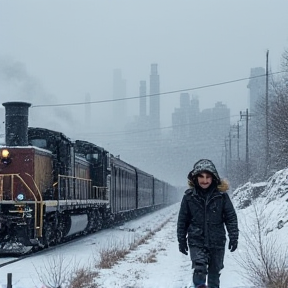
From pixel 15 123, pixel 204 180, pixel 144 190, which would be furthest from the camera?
pixel 144 190

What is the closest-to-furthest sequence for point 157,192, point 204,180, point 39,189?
point 204,180 → point 39,189 → point 157,192

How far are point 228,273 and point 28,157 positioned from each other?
6986 millimetres

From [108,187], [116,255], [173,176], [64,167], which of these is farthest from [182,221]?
[173,176]

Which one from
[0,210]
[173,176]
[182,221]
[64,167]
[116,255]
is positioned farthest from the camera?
[173,176]

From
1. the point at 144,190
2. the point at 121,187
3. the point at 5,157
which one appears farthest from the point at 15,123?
the point at 144,190

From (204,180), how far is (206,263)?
0.97 m

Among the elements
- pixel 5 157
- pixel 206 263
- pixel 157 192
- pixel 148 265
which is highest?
pixel 5 157

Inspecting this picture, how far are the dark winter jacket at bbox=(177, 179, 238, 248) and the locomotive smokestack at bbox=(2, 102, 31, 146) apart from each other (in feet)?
31.1

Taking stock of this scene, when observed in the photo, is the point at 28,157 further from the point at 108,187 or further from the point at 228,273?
the point at 108,187

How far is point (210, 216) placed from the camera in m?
6.66

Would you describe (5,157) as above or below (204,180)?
above

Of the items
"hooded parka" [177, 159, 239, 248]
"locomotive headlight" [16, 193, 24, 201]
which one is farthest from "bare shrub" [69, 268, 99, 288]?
"locomotive headlight" [16, 193, 24, 201]

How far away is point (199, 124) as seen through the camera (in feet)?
496

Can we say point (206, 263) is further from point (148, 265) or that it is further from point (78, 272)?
point (148, 265)
